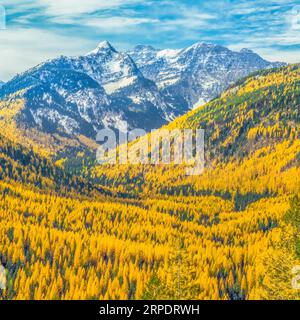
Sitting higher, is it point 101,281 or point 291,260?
point 291,260

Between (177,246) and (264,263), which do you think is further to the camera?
(264,263)

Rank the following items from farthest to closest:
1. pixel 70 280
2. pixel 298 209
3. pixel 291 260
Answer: pixel 70 280
pixel 298 209
pixel 291 260

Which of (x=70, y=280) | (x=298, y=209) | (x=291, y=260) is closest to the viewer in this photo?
(x=291, y=260)
